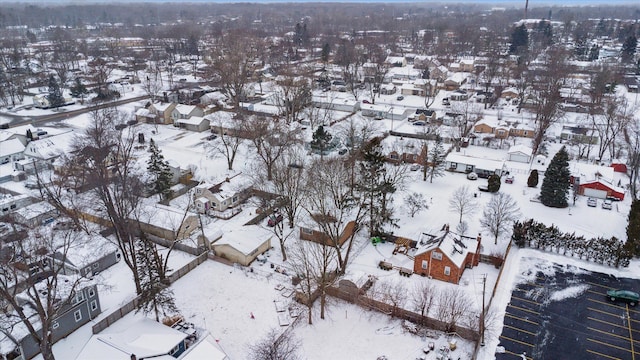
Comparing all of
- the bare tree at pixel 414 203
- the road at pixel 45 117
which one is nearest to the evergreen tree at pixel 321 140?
the bare tree at pixel 414 203

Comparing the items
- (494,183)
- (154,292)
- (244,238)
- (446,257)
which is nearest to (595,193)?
(494,183)

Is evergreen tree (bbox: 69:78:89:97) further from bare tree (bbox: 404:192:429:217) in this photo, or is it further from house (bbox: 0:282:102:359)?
bare tree (bbox: 404:192:429:217)

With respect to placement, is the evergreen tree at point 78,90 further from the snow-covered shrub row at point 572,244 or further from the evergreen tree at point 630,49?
the evergreen tree at point 630,49

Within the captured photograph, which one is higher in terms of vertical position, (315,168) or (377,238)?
(315,168)

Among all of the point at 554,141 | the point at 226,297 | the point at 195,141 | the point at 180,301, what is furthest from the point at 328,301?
the point at 554,141

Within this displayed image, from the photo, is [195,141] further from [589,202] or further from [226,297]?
[589,202]

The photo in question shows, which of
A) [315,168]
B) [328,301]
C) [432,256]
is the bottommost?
[328,301]
